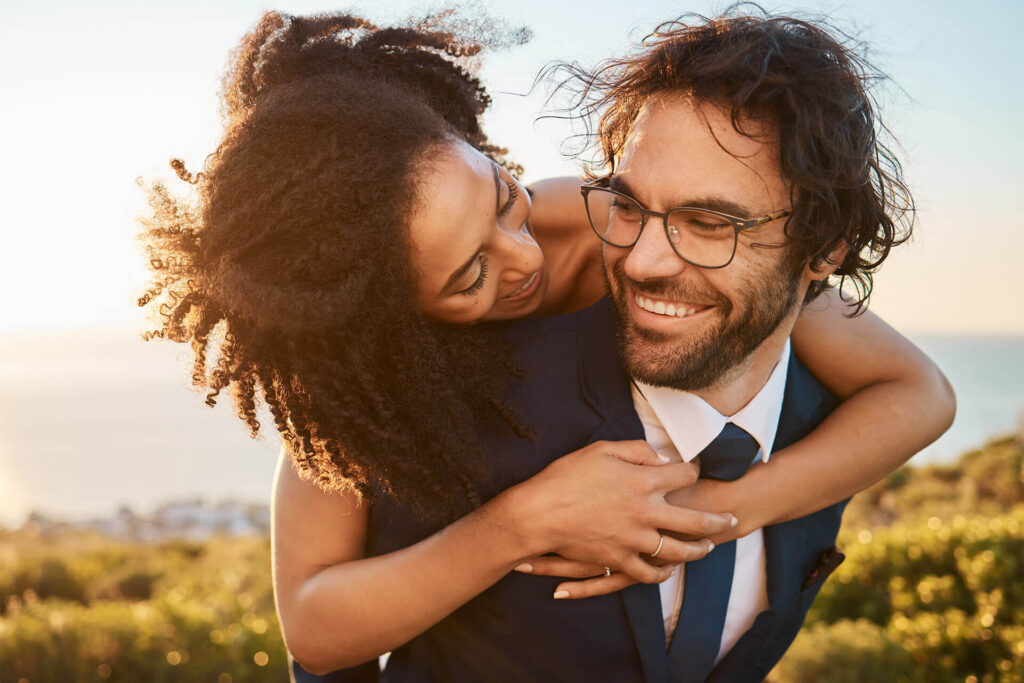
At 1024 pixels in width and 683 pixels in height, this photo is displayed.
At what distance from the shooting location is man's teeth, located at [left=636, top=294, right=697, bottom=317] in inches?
84.8

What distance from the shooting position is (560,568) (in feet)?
6.63

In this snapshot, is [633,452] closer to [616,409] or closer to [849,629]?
[616,409]

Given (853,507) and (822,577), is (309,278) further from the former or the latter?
A: (853,507)

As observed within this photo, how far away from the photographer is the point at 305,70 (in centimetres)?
230

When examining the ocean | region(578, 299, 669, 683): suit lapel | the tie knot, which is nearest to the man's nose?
region(578, 299, 669, 683): suit lapel

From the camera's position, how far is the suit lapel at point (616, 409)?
207 centimetres

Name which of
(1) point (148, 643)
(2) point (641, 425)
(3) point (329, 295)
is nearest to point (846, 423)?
(2) point (641, 425)

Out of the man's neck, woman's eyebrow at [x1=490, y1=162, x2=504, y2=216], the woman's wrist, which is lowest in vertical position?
the woman's wrist

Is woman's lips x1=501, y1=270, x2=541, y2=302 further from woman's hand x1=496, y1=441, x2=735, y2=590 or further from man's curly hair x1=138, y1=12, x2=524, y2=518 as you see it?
woman's hand x1=496, y1=441, x2=735, y2=590

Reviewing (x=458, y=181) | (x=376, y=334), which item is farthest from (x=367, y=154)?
(x=376, y=334)

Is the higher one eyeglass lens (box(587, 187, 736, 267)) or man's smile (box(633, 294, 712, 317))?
eyeglass lens (box(587, 187, 736, 267))

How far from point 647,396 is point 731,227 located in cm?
51

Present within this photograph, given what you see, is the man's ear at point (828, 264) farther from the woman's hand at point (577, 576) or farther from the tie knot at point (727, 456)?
the woman's hand at point (577, 576)

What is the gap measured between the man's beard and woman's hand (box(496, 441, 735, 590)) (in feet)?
0.87
